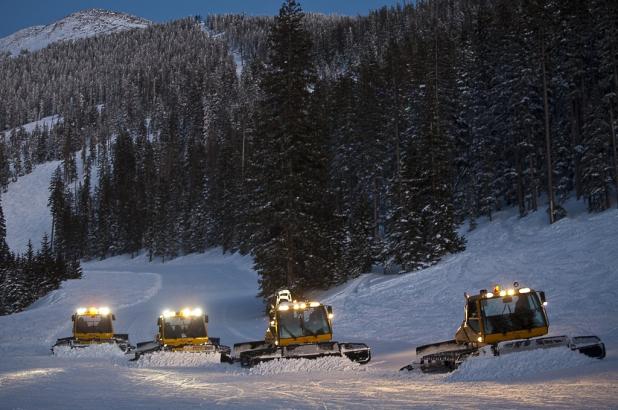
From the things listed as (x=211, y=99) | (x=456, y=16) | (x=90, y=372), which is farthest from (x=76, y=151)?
(x=90, y=372)

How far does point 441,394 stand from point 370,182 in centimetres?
4555

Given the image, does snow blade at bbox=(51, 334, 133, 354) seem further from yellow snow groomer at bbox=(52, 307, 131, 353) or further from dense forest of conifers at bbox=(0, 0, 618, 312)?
dense forest of conifers at bbox=(0, 0, 618, 312)

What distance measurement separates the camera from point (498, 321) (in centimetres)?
1421

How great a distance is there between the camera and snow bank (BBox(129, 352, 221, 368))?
19391 millimetres

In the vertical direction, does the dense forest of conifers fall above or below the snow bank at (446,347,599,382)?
above

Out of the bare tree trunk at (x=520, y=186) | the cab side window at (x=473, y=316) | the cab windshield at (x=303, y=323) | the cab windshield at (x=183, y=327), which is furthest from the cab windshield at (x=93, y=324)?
the bare tree trunk at (x=520, y=186)

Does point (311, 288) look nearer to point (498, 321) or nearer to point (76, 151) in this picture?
point (498, 321)

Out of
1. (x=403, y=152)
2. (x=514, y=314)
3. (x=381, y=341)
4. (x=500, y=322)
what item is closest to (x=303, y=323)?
(x=500, y=322)

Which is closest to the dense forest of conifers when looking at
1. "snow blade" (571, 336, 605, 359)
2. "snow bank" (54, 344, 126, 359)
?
"snow bank" (54, 344, 126, 359)

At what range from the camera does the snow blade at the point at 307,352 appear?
54.1ft

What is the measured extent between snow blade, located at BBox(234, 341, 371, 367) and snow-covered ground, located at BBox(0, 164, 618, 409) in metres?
0.28

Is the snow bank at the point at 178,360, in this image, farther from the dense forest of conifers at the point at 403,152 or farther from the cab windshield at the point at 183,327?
the dense forest of conifers at the point at 403,152

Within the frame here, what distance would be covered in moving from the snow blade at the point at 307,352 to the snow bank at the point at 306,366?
0.16 metres

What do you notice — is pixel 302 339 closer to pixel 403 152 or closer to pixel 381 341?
pixel 381 341
